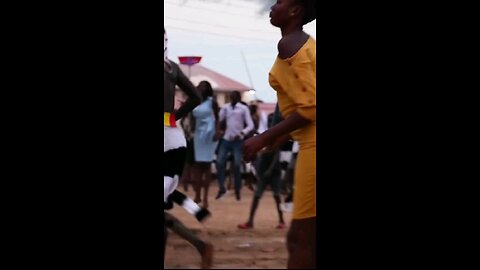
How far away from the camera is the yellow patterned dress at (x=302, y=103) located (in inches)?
110

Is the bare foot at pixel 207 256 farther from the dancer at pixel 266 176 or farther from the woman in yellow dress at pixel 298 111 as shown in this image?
the dancer at pixel 266 176

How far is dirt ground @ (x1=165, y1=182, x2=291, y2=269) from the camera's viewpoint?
231 inches

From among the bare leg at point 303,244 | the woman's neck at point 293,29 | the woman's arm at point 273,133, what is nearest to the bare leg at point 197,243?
the bare leg at point 303,244

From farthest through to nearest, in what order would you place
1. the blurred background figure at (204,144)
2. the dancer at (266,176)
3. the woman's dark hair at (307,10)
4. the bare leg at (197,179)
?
the bare leg at (197,179) < the blurred background figure at (204,144) < the dancer at (266,176) < the woman's dark hair at (307,10)

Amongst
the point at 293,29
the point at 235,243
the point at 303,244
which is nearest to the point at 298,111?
the point at 293,29

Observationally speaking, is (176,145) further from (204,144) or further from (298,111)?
(204,144)

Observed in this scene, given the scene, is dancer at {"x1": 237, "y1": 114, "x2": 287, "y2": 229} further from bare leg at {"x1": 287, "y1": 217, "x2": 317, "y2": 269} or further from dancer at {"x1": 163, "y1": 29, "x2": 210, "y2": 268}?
bare leg at {"x1": 287, "y1": 217, "x2": 317, "y2": 269}

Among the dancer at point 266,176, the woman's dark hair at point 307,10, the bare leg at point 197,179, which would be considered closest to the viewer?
the woman's dark hair at point 307,10

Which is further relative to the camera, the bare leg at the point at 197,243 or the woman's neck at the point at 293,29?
the bare leg at the point at 197,243

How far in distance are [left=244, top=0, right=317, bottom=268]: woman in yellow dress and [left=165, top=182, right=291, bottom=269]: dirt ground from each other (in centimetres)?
276
